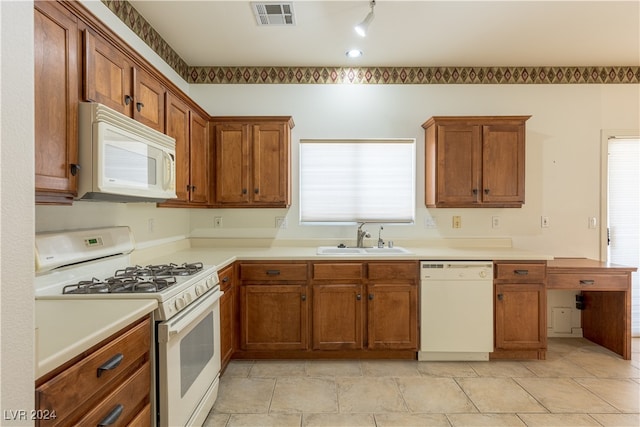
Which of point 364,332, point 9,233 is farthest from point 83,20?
point 364,332

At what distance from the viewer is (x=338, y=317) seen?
2.79 m

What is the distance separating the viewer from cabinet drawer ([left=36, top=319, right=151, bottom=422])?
883 mm

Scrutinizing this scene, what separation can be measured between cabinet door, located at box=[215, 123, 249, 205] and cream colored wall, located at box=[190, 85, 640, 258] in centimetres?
36

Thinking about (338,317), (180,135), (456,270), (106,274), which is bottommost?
(338,317)

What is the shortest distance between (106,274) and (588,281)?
3715mm

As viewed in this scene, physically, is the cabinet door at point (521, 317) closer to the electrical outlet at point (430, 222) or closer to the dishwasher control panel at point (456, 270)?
the dishwasher control panel at point (456, 270)

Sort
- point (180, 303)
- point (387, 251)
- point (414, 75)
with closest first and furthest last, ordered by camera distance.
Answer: point (180, 303) → point (387, 251) → point (414, 75)

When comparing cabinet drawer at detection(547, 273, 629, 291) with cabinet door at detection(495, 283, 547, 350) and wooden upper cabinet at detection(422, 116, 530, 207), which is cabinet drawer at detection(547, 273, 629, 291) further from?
wooden upper cabinet at detection(422, 116, 530, 207)

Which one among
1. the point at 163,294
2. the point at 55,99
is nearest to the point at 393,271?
the point at 163,294

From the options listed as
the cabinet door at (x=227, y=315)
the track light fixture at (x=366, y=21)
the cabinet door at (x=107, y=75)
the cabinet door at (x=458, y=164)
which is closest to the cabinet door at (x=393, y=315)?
the cabinet door at (x=458, y=164)

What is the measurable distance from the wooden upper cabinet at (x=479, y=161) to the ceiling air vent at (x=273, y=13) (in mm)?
1538

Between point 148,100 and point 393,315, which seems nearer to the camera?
point 148,100

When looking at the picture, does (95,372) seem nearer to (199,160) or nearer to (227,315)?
(227,315)

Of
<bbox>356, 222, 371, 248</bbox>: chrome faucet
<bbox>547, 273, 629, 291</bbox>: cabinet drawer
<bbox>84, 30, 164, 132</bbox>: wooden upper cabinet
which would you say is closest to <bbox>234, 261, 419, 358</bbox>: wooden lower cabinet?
<bbox>356, 222, 371, 248</bbox>: chrome faucet
